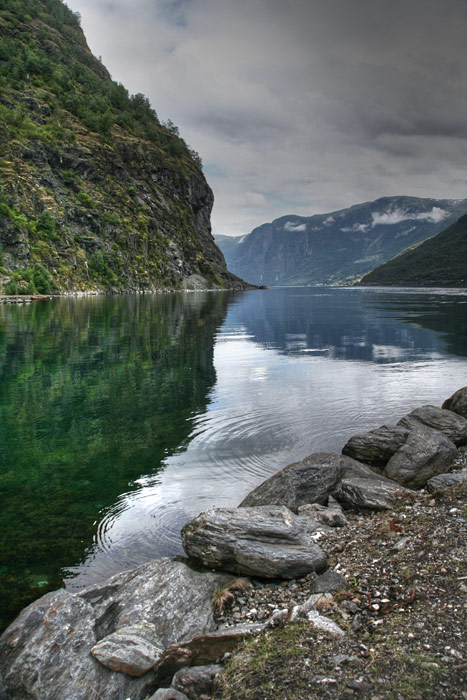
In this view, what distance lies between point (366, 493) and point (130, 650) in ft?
24.2

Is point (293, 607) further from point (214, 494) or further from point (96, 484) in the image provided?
point (96, 484)

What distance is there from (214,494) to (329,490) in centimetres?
351

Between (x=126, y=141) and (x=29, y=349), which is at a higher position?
(x=126, y=141)

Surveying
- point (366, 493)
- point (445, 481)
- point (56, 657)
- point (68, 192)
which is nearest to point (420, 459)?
point (445, 481)

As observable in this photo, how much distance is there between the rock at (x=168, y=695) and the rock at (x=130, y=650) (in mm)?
761

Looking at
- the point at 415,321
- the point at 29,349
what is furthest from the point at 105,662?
the point at 415,321

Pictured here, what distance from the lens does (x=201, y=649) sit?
6426 millimetres

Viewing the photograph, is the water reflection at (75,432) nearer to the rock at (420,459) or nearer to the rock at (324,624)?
the rock at (324,624)

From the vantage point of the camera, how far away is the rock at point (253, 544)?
8.27m

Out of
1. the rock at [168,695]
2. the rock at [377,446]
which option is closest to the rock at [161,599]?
the rock at [168,695]

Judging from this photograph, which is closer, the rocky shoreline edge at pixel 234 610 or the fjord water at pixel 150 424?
the rocky shoreline edge at pixel 234 610

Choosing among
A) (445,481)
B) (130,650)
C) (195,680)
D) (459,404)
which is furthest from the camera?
(459,404)

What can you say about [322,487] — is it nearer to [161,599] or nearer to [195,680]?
[161,599]

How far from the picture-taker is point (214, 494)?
13.2 metres
